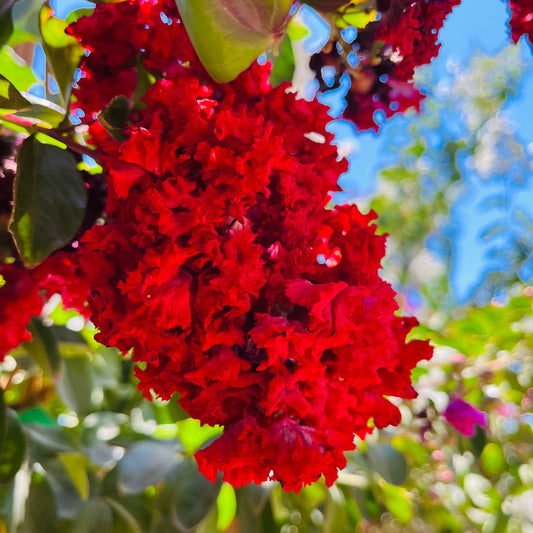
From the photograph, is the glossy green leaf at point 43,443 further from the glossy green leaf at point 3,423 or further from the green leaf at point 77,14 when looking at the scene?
the green leaf at point 77,14

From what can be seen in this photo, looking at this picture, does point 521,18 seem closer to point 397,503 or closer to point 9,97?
point 9,97

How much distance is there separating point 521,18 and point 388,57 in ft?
0.34

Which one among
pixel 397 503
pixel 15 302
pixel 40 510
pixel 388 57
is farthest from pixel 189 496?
pixel 388 57

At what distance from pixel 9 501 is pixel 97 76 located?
0.58m

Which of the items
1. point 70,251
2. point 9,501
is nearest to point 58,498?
point 9,501

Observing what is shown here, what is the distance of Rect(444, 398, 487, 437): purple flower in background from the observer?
2.67ft

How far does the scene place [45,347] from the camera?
27.1 inches

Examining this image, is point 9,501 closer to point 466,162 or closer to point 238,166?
point 238,166

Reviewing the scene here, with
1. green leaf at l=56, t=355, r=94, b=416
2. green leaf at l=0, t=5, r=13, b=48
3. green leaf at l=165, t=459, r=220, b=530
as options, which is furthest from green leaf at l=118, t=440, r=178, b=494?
green leaf at l=0, t=5, r=13, b=48

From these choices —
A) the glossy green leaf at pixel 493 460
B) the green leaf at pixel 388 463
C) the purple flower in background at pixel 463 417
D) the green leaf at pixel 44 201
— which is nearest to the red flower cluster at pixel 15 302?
the green leaf at pixel 44 201

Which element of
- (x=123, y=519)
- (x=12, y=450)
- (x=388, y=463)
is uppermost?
(x=12, y=450)

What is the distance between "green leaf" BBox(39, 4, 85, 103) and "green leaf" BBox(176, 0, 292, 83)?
18cm

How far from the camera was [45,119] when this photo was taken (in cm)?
48

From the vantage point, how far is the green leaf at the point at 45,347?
69cm
